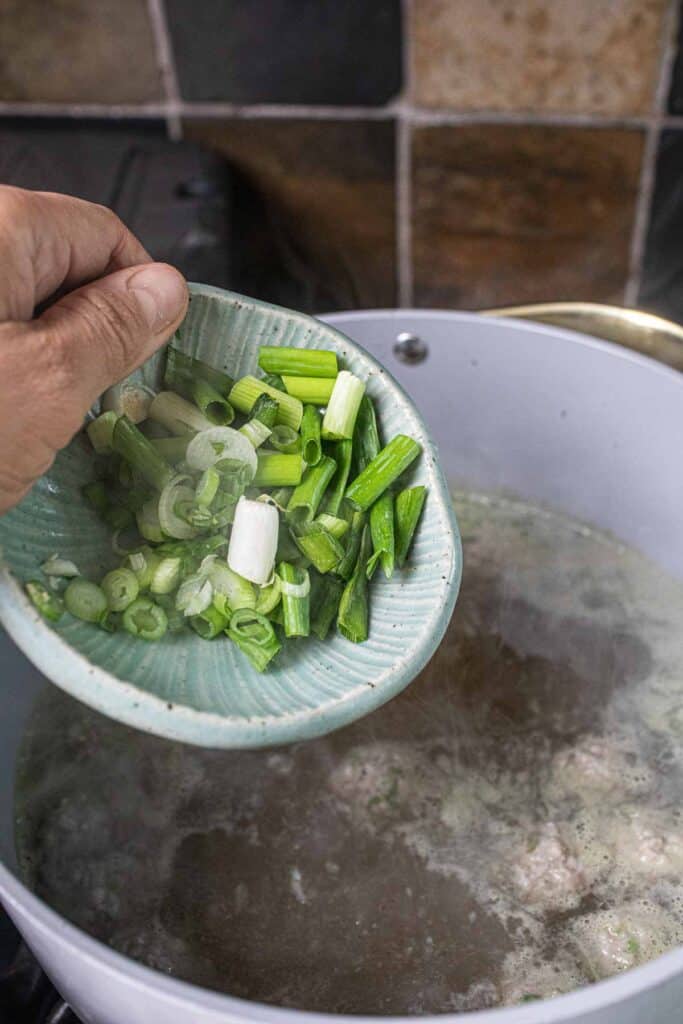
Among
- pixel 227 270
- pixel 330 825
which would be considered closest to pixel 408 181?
pixel 227 270

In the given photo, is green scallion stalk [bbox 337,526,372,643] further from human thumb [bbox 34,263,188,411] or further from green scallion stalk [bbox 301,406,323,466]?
human thumb [bbox 34,263,188,411]

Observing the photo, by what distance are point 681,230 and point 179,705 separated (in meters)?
1.09

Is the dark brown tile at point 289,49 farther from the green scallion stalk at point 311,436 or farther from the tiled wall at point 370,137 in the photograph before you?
the green scallion stalk at point 311,436

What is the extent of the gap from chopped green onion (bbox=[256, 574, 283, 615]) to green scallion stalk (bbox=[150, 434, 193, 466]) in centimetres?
12

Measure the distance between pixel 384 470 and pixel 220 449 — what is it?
0.39 feet

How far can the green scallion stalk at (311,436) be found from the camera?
746mm

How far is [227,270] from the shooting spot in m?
1.31

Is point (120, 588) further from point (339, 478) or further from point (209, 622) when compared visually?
point (339, 478)

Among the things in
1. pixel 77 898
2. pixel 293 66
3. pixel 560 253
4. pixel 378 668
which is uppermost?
pixel 293 66

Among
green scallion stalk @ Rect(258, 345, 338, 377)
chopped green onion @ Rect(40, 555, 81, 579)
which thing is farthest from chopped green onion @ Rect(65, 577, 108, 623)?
green scallion stalk @ Rect(258, 345, 338, 377)

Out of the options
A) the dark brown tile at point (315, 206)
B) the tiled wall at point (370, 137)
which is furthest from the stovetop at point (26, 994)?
the dark brown tile at point (315, 206)

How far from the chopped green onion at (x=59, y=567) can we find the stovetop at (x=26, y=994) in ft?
1.04

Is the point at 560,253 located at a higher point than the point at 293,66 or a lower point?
lower

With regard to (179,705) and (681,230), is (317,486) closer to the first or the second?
(179,705)
